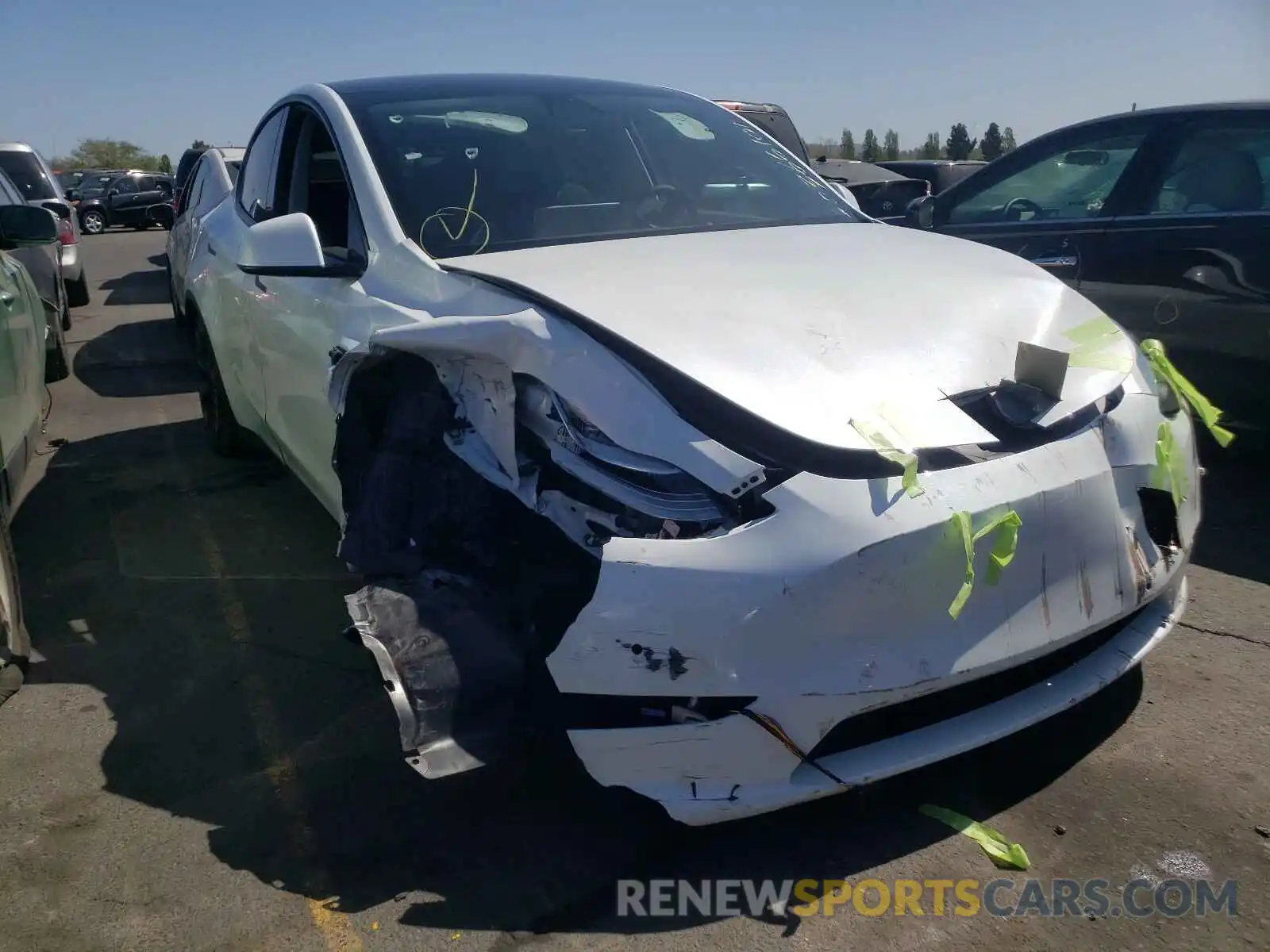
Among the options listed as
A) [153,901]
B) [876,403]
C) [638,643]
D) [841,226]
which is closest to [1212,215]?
[841,226]

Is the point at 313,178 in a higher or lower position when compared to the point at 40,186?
higher

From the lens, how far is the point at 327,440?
138 inches

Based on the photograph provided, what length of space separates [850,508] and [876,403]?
0.34 m

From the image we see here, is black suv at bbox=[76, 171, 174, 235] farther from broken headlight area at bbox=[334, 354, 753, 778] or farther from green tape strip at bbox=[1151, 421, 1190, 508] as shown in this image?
green tape strip at bbox=[1151, 421, 1190, 508]

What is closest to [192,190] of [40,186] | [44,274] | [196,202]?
[196,202]

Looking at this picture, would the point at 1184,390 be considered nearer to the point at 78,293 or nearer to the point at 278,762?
the point at 278,762

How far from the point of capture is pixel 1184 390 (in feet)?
9.86

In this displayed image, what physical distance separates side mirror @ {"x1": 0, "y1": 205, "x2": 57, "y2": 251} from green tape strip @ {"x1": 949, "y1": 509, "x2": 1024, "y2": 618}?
4.33 m

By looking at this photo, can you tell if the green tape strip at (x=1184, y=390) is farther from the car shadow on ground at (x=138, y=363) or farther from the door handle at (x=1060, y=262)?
the car shadow on ground at (x=138, y=363)

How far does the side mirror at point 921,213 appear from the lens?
17.9ft

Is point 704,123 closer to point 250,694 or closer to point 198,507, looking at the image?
point 250,694

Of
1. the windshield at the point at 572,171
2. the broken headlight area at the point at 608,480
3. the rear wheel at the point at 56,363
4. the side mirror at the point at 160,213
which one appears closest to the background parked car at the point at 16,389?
the rear wheel at the point at 56,363

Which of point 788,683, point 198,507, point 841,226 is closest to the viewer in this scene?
point 788,683

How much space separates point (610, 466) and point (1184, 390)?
5.55 feet
